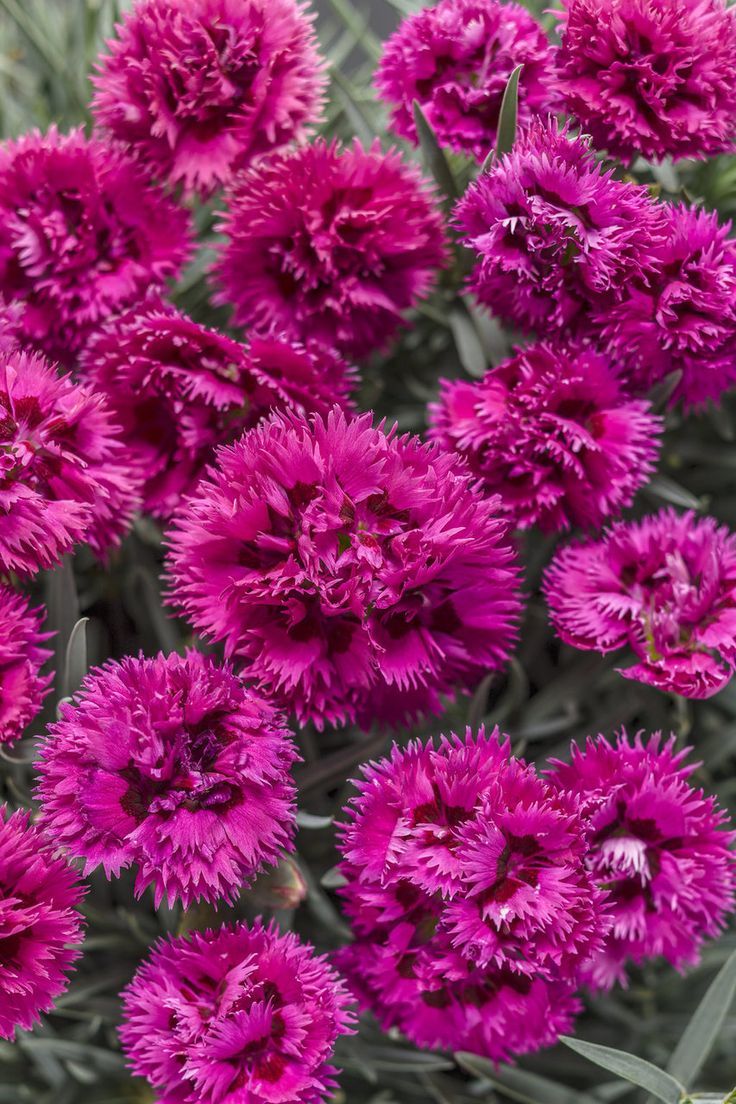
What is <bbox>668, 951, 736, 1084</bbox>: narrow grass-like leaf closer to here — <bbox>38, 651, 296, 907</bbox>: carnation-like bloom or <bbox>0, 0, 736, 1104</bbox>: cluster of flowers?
<bbox>0, 0, 736, 1104</bbox>: cluster of flowers

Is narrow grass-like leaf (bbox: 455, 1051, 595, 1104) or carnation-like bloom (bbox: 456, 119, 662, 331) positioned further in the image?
narrow grass-like leaf (bbox: 455, 1051, 595, 1104)

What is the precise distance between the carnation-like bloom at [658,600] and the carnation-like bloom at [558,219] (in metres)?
0.15

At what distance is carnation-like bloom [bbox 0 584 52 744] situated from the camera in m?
0.54

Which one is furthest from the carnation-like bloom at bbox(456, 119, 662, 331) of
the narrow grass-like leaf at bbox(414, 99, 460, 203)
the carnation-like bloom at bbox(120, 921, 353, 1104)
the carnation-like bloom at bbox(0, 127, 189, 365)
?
the carnation-like bloom at bbox(120, 921, 353, 1104)

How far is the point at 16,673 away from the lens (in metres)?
0.56

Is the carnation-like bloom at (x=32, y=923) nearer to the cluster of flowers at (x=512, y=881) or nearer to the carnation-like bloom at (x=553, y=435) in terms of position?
the cluster of flowers at (x=512, y=881)

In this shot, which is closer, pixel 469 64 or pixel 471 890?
pixel 471 890

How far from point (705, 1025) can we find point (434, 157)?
57 cm

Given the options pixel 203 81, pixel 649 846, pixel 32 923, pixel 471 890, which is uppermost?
pixel 203 81

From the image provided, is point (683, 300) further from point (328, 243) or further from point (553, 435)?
point (328, 243)

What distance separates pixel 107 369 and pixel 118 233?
0.37 ft

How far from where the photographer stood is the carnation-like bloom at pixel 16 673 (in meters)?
0.54

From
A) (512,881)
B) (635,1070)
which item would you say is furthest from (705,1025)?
(512,881)

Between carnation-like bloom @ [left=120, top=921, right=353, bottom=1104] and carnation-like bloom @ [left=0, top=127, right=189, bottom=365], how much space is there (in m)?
0.37
